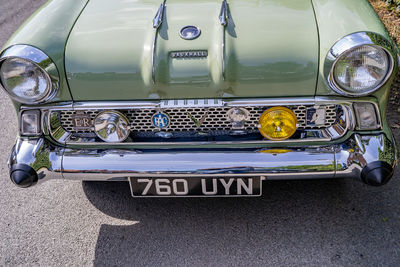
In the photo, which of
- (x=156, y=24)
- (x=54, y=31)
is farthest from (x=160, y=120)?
(x=54, y=31)

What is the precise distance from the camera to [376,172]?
2.08 m

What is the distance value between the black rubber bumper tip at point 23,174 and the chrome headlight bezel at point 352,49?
4.98 feet

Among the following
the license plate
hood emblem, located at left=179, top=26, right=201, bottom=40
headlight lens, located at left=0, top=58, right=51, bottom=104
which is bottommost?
the license plate

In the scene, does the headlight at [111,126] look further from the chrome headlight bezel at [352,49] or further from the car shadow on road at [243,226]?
the chrome headlight bezel at [352,49]

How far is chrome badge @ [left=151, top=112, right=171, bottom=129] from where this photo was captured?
218 centimetres

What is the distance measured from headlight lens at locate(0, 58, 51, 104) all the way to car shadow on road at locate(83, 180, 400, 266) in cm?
89

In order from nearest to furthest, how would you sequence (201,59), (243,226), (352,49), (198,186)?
(352,49) < (201,59) < (198,186) < (243,226)

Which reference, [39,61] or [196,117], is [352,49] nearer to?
[196,117]

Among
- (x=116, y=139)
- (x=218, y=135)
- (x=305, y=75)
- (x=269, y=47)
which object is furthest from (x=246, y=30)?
(x=116, y=139)

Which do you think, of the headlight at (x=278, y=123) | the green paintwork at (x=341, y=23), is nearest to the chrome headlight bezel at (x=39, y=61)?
the headlight at (x=278, y=123)

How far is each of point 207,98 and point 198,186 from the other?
1.45 feet

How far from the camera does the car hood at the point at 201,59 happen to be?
2051mm

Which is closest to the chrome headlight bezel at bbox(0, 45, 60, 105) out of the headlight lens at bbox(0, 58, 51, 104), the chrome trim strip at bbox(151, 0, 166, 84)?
the headlight lens at bbox(0, 58, 51, 104)

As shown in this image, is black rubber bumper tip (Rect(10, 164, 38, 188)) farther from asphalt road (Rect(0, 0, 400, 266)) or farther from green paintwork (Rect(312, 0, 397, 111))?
green paintwork (Rect(312, 0, 397, 111))
